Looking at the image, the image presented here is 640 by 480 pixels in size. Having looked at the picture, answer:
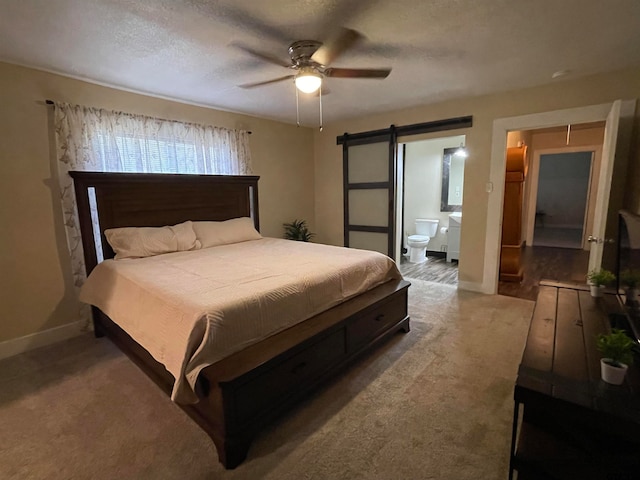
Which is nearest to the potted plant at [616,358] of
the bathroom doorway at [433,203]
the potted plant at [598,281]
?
the potted plant at [598,281]

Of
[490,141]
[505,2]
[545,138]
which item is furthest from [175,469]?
[545,138]

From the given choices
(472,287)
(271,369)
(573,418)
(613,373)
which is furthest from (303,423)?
(472,287)

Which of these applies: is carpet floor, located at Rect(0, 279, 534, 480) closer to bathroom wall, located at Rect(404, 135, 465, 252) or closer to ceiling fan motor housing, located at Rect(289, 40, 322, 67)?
ceiling fan motor housing, located at Rect(289, 40, 322, 67)

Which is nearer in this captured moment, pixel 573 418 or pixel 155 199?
pixel 573 418

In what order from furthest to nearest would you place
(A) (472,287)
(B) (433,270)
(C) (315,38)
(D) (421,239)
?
(D) (421,239)
(B) (433,270)
(A) (472,287)
(C) (315,38)

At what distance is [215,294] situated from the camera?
5.94 feet

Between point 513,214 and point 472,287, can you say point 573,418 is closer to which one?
point 472,287

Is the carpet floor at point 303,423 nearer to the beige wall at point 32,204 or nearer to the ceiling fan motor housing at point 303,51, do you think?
the beige wall at point 32,204

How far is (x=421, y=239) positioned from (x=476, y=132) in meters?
2.12

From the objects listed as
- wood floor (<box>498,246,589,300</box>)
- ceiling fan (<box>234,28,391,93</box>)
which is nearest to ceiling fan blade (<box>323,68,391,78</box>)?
ceiling fan (<box>234,28,391,93</box>)

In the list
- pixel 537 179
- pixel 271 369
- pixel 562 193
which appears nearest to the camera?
pixel 271 369

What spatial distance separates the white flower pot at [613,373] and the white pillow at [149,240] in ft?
10.3

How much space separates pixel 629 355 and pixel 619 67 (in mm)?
2920

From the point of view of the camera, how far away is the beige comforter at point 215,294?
5.24 feet
